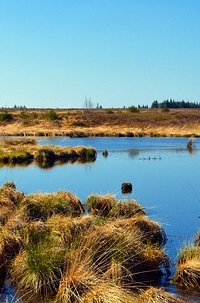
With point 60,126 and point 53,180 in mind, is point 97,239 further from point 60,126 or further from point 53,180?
point 60,126

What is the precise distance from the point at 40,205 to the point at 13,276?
4.45 m

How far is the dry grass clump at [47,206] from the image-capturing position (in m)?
13.9

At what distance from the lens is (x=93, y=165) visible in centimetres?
3253

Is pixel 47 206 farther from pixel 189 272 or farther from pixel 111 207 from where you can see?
pixel 189 272

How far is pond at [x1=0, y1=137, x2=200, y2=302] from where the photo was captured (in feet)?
52.5

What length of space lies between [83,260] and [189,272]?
213cm

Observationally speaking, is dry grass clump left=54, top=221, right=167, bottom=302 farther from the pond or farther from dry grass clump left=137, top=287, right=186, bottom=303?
the pond

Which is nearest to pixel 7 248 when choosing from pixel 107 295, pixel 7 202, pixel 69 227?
pixel 69 227

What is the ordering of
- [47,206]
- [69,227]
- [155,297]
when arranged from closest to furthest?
[155,297]
[69,227]
[47,206]

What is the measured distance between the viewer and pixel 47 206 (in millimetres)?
14414

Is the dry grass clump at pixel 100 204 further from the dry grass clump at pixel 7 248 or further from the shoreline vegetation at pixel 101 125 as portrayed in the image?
the shoreline vegetation at pixel 101 125

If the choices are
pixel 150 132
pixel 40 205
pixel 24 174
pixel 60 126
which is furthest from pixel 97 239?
pixel 60 126

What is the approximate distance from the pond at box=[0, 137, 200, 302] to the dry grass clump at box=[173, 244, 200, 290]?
27 centimetres

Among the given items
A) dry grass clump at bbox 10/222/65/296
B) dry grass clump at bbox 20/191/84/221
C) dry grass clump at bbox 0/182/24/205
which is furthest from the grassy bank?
dry grass clump at bbox 10/222/65/296
